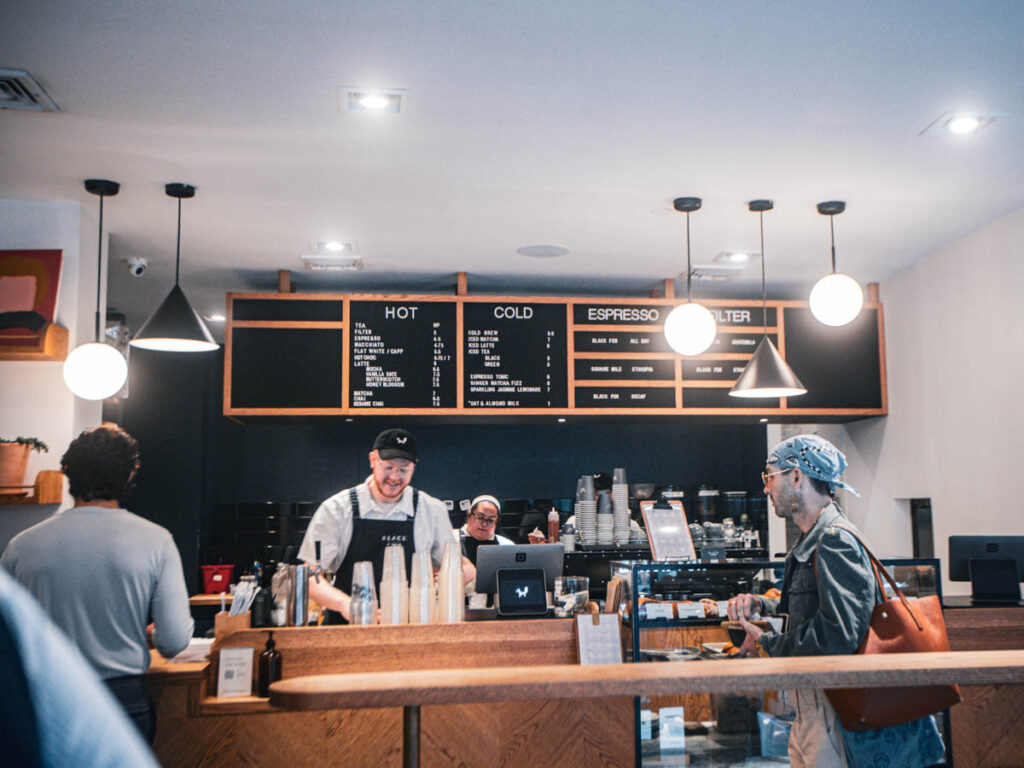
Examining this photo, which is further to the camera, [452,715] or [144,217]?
[144,217]

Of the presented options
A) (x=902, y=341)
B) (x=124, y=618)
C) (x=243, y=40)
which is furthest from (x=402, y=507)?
(x=902, y=341)

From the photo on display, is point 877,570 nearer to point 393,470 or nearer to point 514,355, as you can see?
point 393,470

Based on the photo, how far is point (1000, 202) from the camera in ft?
13.9

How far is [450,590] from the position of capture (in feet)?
11.0

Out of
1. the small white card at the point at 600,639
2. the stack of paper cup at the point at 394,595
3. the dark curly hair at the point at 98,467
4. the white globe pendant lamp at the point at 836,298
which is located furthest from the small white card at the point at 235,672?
the white globe pendant lamp at the point at 836,298

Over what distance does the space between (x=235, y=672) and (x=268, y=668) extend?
13 centimetres

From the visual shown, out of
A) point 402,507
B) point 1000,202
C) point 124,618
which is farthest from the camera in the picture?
point 1000,202

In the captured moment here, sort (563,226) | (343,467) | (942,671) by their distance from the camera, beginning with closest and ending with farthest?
1. (942,671)
2. (563,226)
3. (343,467)

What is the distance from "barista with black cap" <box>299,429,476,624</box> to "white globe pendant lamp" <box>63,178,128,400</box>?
3.69ft

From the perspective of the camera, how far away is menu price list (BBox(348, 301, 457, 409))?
5.22 metres

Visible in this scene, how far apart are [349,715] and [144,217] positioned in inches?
105

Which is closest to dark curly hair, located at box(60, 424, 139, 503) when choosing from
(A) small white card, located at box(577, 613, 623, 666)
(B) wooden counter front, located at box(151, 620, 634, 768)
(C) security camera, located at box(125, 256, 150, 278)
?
(B) wooden counter front, located at box(151, 620, 634, 768)

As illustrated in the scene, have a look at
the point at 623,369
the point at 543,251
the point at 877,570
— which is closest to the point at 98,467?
the point at 877,570

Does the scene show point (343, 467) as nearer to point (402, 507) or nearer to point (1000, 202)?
point (402, 507)
